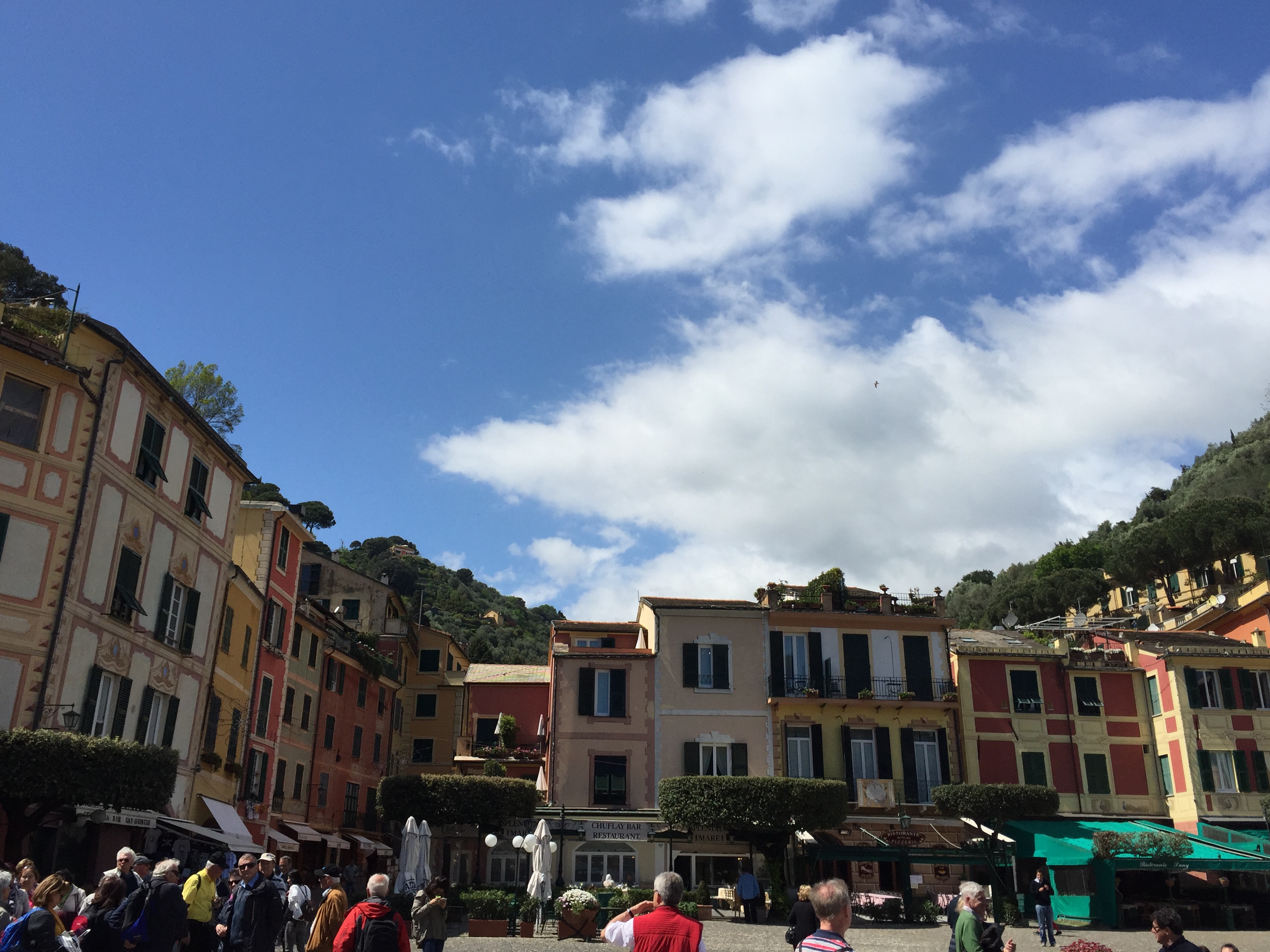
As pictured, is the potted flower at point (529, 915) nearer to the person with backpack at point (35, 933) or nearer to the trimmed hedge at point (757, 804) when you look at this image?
the trimmed hedge at point (757, 804)

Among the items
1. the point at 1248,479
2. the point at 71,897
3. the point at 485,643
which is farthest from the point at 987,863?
the point at 1248,479

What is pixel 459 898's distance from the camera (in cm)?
2555

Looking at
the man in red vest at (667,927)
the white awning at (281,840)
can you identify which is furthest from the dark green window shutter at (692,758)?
the man in red vest at (667,927)

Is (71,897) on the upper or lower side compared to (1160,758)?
lower

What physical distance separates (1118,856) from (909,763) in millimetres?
7582

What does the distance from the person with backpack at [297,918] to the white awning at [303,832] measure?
14131 mm

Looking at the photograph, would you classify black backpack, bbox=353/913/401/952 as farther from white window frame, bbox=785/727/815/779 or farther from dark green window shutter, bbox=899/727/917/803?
dark green window shutter, bbox=899/727/917/803

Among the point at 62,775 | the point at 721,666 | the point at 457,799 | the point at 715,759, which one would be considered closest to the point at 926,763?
the point at 715,759

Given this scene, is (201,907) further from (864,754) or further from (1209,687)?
(1209,687)

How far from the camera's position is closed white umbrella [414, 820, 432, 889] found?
2642cm

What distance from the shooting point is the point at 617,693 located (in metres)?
37.4

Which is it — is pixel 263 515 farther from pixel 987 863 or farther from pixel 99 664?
pixel 987 863

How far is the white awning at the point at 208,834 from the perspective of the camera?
22844 millimetres

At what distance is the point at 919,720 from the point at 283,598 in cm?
2299
